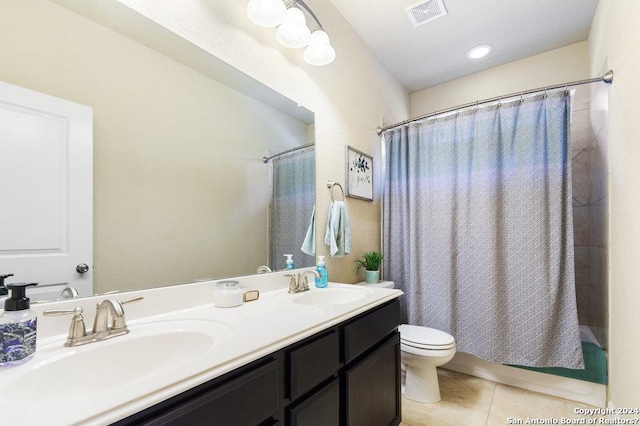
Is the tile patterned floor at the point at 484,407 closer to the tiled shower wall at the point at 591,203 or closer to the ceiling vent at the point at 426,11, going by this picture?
the tiled shower wall at the point at 591,203

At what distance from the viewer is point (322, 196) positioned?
1.80 meters

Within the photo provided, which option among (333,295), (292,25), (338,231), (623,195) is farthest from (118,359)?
(623,195)

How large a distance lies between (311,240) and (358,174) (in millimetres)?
736

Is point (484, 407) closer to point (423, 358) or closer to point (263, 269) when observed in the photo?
point (423, 358)

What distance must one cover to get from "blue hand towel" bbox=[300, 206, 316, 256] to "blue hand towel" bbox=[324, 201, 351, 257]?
0.40 ft

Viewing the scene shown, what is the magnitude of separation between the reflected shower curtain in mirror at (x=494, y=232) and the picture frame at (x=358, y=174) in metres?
0.27

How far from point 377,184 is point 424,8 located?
50.4 inches

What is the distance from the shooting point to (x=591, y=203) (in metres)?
2.16

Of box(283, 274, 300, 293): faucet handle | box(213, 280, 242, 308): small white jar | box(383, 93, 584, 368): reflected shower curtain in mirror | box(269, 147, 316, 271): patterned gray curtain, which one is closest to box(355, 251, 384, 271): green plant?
box(383, 93, 584, 368): reflected shower curtain in mirror

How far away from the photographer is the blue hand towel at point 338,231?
1.79 m

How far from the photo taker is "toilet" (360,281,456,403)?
5.56 feet

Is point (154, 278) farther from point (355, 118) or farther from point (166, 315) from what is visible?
point (355, 118)

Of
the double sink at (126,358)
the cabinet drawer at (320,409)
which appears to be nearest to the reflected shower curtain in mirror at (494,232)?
the cabinet drawer at (320,409)

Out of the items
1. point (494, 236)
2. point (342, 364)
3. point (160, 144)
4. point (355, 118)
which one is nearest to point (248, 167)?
point (160, 144)
